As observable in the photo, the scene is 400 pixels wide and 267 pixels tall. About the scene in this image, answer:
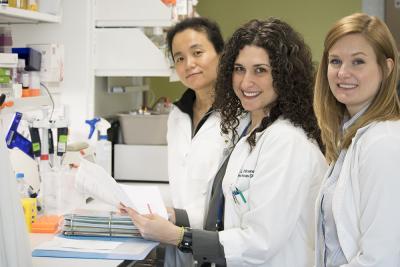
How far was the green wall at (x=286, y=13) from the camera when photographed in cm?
475

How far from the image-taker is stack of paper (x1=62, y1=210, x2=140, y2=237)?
1.74 meters

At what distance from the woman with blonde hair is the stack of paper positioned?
0.62 meters

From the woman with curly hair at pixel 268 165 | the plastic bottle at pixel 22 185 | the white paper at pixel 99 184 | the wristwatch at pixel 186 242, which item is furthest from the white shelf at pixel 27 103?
the wristwatch at pixel 186 242

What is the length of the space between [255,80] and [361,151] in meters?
0.47

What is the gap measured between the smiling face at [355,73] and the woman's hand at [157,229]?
0.64 meters

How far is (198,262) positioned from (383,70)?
33.2 inches

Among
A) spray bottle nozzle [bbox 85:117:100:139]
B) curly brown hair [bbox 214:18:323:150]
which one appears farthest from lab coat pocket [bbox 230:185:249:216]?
spray bottle nozzle [bbox 85:117:100:139]

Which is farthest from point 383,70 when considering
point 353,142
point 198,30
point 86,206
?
point 86,206

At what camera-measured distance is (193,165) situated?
2.21m

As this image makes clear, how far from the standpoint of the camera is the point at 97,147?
260 centimetres

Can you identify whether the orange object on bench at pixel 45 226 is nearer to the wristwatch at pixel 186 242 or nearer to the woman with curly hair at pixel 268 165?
the woman with curly hair at pixel 268 165

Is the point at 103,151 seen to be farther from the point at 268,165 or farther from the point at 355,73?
the point at 355,73

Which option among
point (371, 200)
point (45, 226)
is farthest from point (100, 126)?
point (371, 200)

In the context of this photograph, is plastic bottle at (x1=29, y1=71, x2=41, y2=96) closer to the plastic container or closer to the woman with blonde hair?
the plastic container
